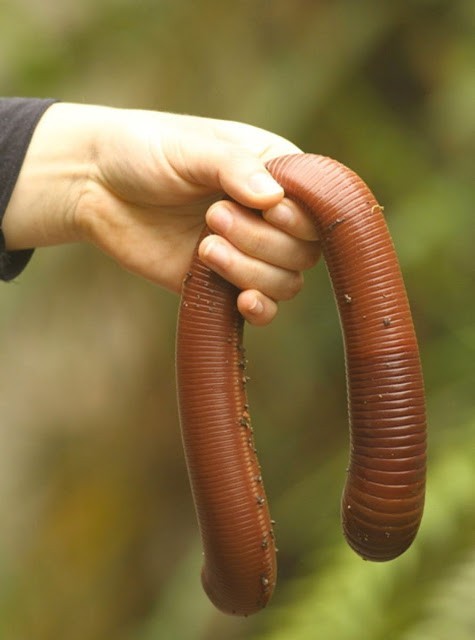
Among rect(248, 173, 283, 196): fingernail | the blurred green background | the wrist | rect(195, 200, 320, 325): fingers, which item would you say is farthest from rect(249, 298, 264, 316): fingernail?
the blurred green background

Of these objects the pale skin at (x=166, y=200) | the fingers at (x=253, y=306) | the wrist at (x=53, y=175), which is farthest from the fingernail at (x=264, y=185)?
the wrist at (x=53, y=175)

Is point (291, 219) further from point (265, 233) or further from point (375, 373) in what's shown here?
point (375, 373)

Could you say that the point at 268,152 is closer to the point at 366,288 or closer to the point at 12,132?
the point at 366,288

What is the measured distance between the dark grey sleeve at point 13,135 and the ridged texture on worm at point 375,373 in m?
0.56

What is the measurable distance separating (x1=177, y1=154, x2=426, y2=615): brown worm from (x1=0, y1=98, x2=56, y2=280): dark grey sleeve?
0.42 meters

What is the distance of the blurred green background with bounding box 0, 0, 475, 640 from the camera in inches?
78.5

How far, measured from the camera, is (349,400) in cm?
86

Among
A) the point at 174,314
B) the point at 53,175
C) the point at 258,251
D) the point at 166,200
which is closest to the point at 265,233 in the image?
the point at 258,251

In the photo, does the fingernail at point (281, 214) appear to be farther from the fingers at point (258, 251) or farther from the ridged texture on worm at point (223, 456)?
the ridged texture on worm at point (223, 456)

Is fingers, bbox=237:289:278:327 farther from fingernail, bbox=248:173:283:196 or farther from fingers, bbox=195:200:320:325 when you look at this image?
fingernail, bbox=248:173:283:196

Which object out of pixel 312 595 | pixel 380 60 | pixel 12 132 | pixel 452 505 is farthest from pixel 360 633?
pixel 380 60

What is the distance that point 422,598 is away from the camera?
122cm

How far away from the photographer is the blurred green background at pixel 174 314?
2.00 metres

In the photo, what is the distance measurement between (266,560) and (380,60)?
184 cm
